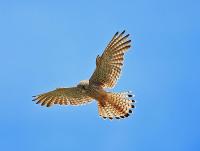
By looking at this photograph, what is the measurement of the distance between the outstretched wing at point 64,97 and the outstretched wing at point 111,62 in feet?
1.73

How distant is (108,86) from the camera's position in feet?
159

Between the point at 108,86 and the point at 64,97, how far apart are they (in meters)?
1.37

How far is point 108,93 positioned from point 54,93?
1.72 metres

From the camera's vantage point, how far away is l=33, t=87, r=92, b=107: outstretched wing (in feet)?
159

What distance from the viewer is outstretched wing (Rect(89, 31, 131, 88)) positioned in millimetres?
47969

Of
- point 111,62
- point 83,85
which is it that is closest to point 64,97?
point 83,85

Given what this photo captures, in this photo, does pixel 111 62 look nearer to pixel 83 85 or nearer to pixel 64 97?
pixel 83 85

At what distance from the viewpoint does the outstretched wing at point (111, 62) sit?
48.0 metres

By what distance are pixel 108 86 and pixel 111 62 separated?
2.44 ft

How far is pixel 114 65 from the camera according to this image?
158ft

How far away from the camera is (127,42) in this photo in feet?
158

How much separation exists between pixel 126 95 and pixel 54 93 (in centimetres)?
218

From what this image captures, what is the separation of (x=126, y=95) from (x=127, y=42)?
1.54 m

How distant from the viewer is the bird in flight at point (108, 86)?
47969 millimetres
